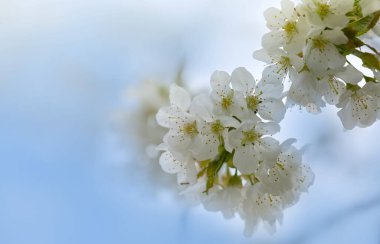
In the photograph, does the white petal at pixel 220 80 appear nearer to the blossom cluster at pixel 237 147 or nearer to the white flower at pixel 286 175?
the blossom cluster at pixel 237 147

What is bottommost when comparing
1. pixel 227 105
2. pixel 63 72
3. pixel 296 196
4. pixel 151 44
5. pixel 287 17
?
pixel 63 72

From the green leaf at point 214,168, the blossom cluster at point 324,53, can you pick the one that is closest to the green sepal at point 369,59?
the blossom cluster at point 324,53

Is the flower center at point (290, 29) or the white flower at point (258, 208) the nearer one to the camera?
the flower center at point (290, 29)

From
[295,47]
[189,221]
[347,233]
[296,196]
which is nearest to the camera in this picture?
[295,47]

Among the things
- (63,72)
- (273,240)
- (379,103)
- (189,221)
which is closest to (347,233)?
(273,240)

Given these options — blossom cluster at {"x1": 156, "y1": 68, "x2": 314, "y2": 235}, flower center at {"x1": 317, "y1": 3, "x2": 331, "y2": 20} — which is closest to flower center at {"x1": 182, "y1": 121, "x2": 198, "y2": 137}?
blossom cluster at {"x1": 156, "y1": 68, "x2": 314, "y2": 235}

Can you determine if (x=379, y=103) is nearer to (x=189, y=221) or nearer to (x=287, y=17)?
(x=287, y=17)

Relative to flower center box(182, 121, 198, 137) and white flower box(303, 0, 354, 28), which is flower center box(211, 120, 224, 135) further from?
white flower box(303, 0, 354, 28)
